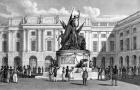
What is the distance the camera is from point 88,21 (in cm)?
5809

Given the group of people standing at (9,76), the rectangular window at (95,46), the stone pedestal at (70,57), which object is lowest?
the group of people standing at (9,76)

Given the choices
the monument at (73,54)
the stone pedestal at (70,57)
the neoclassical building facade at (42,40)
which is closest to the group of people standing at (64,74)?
the monument at (73,54)

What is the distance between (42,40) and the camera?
190 feet

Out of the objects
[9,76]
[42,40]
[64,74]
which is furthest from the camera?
[42,40]

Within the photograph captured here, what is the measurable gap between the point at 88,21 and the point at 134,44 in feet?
52.6

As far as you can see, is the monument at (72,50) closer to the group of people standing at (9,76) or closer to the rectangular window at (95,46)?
the group of people standing at (9,76)

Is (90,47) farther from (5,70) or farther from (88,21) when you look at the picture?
(5,70)

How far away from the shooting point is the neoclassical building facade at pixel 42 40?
57250mm

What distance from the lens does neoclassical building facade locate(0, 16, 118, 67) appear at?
Answer: 2254 inches

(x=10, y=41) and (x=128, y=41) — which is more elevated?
(x=10, y=41)

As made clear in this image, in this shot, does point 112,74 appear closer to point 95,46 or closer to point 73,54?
point 73,54

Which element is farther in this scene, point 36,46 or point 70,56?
point 36,46

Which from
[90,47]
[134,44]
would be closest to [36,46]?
[90,47]

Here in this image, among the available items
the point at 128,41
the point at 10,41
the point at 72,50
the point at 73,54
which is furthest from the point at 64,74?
the point at 10,41
